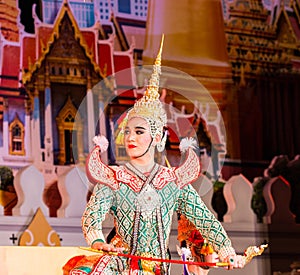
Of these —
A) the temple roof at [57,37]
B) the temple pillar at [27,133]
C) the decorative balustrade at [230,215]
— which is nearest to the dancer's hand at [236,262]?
the decorative balustrade at [230,215]

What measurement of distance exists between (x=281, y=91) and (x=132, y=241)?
2.70m

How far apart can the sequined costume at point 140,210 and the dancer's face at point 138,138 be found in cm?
7

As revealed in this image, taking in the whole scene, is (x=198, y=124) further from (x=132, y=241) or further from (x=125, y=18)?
(x=132, y=241)

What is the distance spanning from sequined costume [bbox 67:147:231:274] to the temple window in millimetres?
1557

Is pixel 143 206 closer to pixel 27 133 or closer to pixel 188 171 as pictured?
pixel 188 171

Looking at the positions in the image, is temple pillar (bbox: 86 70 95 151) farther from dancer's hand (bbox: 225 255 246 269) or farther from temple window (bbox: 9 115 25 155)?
dancer's hand (bbox: 225 255 246 269)

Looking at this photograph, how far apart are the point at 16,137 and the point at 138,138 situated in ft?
5.37

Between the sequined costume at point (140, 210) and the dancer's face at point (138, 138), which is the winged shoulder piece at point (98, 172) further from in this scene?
the dancer's face at point (138, 138)

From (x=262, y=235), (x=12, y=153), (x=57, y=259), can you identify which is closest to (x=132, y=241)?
(x=57, y=259)

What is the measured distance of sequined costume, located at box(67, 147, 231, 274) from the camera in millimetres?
3176

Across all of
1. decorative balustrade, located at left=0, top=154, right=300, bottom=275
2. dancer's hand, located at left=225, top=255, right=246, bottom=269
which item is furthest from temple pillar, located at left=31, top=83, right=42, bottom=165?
dancer's hand, located at left=225, top=255, right=246, bottom=269

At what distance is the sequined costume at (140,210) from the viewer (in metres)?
3.18

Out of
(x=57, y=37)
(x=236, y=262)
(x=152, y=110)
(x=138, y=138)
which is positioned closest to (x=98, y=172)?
(x=138, y=138)

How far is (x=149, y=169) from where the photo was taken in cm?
334
